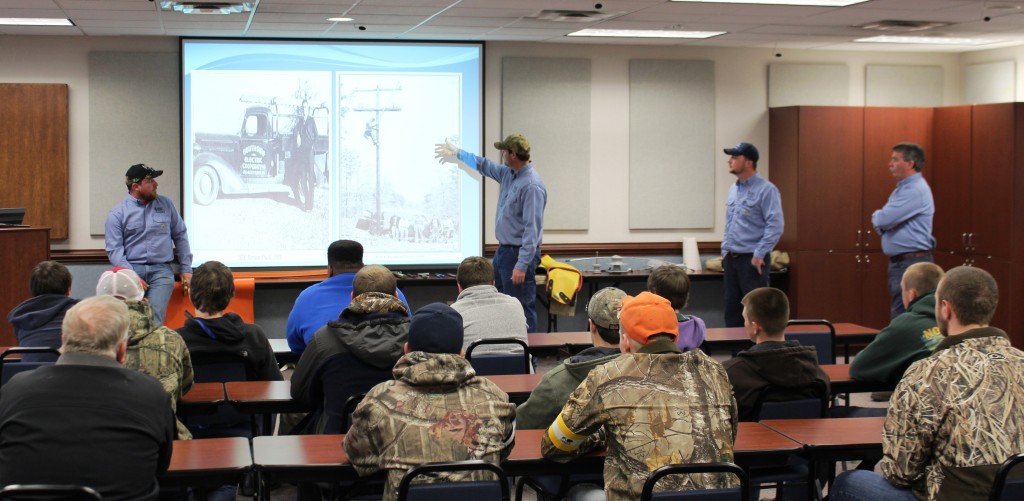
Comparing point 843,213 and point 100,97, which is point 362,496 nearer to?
point 100,97

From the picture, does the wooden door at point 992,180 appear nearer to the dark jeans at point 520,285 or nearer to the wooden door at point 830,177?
the wooden door at point 830,177

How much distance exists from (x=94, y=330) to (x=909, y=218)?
6722mm

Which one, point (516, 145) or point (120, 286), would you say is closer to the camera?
point (120, 286)

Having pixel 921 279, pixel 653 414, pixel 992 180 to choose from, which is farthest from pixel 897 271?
pixel 653 414

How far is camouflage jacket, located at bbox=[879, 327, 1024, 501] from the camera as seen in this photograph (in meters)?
2.91

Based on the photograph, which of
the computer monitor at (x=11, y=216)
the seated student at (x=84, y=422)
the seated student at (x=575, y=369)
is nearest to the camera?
the seated student at (x=84, y=422)

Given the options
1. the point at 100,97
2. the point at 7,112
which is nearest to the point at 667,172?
the point at 100,97

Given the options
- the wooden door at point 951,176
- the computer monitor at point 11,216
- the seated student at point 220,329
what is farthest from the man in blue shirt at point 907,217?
the computer monitor at point 11,216

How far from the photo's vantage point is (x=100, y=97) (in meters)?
8.55

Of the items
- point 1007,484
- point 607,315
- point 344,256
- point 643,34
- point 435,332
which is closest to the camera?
point 1007,484

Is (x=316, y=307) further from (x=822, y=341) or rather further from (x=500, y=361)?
(x=822, y=341)

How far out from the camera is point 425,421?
288 centimetres

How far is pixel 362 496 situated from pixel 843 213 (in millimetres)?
7017

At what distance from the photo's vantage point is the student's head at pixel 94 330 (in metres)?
2.78
